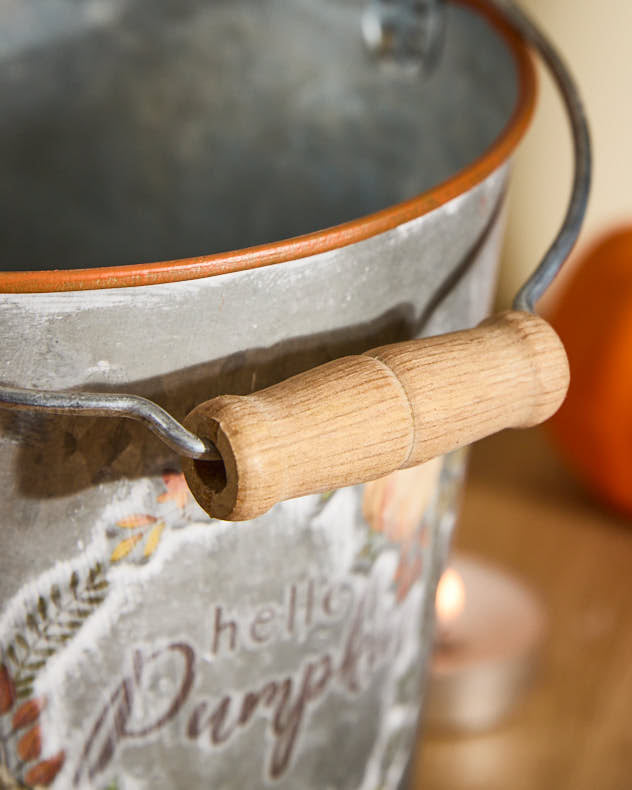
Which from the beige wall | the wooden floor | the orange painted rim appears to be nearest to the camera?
the orange painted rim

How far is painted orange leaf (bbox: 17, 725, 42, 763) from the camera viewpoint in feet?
0.98

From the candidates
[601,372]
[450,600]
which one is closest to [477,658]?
[450,600]

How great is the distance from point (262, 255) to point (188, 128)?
14.2 inches

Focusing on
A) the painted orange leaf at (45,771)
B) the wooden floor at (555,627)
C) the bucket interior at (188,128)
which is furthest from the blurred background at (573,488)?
the painted orange leaf at (45,771)

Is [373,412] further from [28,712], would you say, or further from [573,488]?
[573,488]

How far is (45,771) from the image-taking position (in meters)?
0.31

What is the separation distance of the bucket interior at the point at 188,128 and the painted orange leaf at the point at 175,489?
11.1 inches

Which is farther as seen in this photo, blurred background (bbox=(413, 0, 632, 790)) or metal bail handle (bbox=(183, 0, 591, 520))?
blurred background (bbox=(413, 0, 632, 790))

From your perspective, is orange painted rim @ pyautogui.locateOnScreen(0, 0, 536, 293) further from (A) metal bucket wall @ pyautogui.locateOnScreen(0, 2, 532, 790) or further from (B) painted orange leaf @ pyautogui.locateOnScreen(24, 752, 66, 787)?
(B) painted orange leaf @ pyautogui.locateOnScreen(24, 752, 66, 787)

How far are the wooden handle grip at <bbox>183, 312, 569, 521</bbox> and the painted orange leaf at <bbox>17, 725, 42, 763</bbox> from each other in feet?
0.32

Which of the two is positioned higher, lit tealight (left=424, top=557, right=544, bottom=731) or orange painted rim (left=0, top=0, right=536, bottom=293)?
orange painted rim (left=0, top=0, right=536, bottom=293)

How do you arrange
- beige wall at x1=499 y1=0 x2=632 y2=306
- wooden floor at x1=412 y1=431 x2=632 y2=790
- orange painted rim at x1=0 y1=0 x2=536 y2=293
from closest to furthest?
orange painted rim at x1=0 y1=0 x2=536 y2=293, wooden floor at x1=412 y1=431 x2=632 y2=790, beige wall at x1=499 y1=0 x2=632 y2=306

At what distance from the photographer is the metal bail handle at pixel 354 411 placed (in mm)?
232

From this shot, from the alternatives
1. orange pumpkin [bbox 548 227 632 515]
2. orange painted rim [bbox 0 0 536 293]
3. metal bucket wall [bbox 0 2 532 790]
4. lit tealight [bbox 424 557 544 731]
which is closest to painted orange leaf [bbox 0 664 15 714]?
metal bucket wall [bbox 0 2 532 790]
